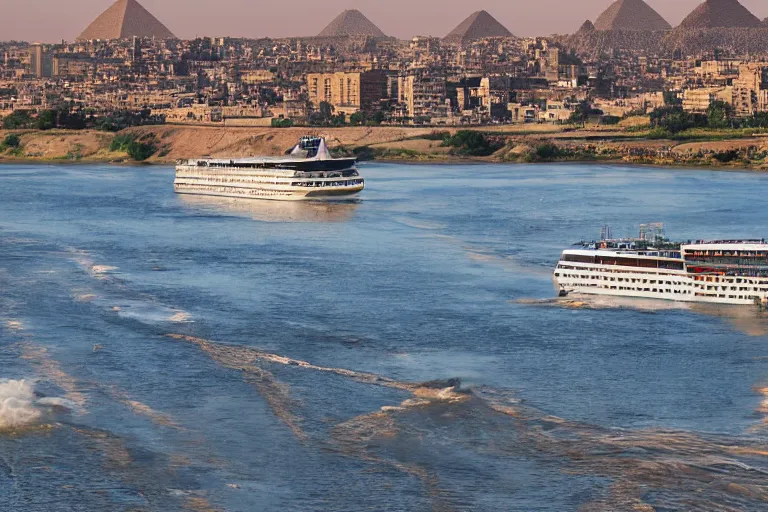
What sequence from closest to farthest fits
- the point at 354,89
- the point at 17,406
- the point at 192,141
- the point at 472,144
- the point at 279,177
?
the point at 17,406, the point at 279,177, the point at 472,144, the point at 192,141, the point at 354,89

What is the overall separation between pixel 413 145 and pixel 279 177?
31702 mm

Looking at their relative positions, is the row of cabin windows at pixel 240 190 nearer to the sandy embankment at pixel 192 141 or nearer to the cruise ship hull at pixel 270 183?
the cruise ship hull at pixel 270 183

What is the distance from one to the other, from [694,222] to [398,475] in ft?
98.3

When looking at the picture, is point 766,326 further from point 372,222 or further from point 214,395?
point 372,222

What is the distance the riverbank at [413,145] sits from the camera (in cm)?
8475

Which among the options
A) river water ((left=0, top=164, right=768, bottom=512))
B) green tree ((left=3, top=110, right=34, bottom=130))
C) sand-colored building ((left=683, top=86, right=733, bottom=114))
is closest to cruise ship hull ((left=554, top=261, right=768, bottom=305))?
river water ((left=0, top=164, right=768, bottom=512))

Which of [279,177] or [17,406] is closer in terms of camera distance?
[17,406]

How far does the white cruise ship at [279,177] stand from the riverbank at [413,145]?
78.4 feet

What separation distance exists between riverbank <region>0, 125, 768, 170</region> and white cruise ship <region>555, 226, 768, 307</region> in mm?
47998

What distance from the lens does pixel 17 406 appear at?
2317 cm

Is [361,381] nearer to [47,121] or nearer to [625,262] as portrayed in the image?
[625,262]

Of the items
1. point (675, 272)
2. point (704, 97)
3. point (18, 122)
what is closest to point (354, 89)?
point (704, 97)

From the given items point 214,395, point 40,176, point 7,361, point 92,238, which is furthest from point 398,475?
point 40,176

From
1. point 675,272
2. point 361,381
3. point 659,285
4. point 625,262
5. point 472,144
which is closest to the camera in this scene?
point 361,381
